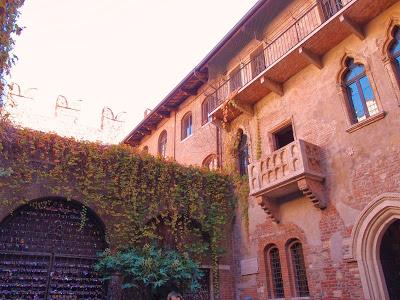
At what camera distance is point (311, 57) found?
37.0 ft

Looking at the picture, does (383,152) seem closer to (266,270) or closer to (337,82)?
(337,82)

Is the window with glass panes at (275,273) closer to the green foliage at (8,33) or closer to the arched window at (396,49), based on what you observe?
the arched window at (396,49)

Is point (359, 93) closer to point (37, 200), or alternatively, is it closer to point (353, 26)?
point (353, 26)

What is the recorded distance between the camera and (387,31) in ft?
31.7

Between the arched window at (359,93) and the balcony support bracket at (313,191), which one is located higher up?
the arched window at (359,93)

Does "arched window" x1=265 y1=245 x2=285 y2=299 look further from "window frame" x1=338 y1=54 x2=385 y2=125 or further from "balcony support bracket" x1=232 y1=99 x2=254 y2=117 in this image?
"balcony support bracket" x1=232 y1=99 x2=254 y2=117

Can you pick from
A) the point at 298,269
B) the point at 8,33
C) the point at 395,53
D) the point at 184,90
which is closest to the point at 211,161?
the point at 184,90

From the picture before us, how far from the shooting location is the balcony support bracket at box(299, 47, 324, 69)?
36.7 feet

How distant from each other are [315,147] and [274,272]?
4185 mm

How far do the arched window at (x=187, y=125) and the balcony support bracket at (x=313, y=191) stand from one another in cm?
919

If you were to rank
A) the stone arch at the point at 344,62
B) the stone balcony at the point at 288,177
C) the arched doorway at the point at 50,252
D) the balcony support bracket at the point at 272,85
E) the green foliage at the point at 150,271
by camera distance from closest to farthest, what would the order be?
1. the arched doorway at the point at 50,252
2. the green foliage at the point at 150,271
3. the stone balcony at the point at 288,177
4. the stone arch at the point at 344,62
5. the balcony support bracket at the point at 272,85

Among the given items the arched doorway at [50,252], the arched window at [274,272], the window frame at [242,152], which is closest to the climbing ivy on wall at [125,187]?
the arched doorway at [50,252]

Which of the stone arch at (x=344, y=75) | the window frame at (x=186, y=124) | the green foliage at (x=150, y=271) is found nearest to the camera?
the stone arch at (x=344, y=75)

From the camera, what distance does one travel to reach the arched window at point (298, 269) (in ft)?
34.7
